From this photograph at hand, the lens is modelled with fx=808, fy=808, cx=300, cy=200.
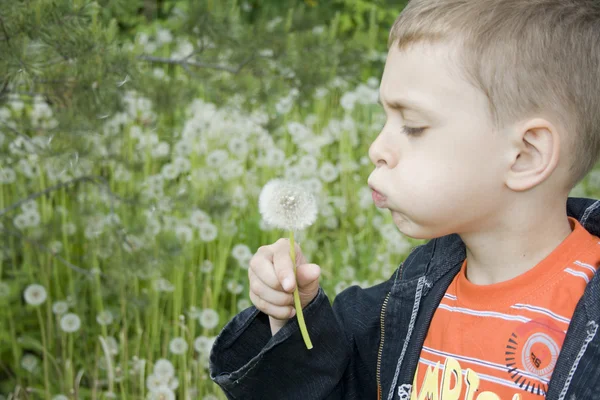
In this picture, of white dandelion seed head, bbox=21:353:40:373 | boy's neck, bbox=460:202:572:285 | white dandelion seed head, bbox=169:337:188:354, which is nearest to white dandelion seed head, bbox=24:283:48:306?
white dandelion seed head, bbox=21:353:40:373

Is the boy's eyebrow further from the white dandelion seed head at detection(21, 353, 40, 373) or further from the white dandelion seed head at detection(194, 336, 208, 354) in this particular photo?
the white dandelion seed head at detection(21, 353, 40, 373)

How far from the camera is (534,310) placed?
121cm

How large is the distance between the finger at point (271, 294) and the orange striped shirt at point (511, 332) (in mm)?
259

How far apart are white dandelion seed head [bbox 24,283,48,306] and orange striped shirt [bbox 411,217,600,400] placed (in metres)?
1.35

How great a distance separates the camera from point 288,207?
3.91 feet

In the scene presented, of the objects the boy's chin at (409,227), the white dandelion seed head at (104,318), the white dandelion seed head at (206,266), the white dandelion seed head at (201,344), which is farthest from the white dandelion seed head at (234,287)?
the boy's chin at (409,227)

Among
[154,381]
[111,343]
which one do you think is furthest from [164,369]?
[111,343]

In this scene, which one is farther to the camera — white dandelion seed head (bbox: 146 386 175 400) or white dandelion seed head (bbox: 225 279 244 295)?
white dandelion seed head (bbox: 225 279 244 295)

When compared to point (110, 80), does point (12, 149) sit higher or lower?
lower

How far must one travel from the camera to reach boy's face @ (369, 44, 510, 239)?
1.19 metres

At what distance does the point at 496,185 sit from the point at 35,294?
1.57m

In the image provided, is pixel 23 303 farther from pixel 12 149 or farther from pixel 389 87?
pixel 389 87

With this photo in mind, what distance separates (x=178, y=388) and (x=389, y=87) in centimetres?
125

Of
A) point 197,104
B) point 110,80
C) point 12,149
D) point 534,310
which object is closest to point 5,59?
point 110,80
